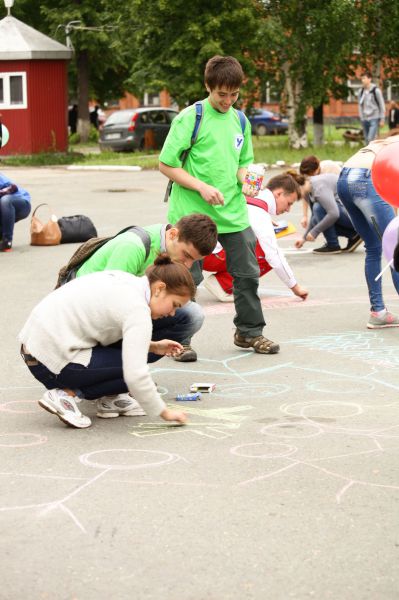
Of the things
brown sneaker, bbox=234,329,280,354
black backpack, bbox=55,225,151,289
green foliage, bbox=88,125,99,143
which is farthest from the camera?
green foliage, bbox=88,125,99,143

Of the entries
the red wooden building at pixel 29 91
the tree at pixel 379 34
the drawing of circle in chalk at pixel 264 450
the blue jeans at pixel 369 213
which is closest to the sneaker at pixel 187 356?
the blue jeans at pixel 369 213

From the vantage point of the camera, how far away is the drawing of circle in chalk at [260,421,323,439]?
5.24 m

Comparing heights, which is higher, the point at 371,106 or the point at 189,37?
the point at 189,37

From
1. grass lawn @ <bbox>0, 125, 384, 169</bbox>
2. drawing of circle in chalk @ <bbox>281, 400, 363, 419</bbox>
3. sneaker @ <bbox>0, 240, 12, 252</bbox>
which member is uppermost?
drawing of circle in chalk @ <bbox>281, 400, 363, 419</bbox>

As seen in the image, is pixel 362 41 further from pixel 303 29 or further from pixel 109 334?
pixel 109 334

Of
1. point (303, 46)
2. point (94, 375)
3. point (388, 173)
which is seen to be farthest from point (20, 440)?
point (303, 46)

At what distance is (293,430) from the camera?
17.5 feet

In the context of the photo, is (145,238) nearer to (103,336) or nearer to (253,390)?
(103,336)

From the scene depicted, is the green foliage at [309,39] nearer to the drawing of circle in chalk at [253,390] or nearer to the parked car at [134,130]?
the parked car at [134,130]

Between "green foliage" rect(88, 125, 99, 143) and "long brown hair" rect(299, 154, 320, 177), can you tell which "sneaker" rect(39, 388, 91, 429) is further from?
"green foliage" rect(88, 125, 99, 143)

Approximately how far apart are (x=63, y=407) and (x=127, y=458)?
1.97ft

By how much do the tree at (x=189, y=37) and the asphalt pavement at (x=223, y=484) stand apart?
2517cm

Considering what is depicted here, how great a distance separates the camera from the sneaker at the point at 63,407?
5.35 meters

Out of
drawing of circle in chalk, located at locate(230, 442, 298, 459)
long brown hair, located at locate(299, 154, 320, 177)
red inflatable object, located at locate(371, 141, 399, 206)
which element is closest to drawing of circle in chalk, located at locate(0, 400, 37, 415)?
drawing of circle in chalk, located at locate(230, 442, 298, 459)
